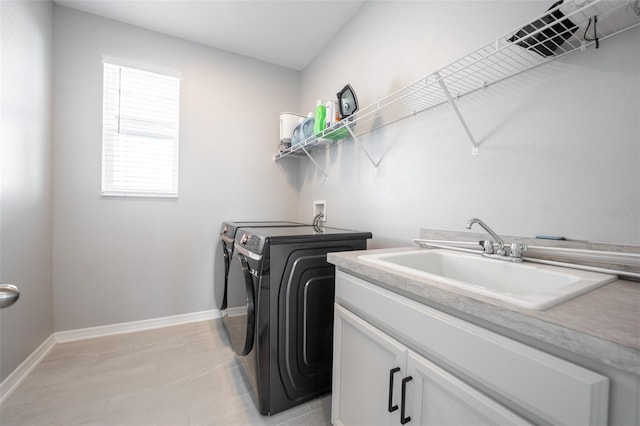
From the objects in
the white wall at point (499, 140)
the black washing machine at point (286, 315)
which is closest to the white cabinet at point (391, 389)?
the black washing machine at point (286, 315)

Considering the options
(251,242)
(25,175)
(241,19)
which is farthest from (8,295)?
(241,19)

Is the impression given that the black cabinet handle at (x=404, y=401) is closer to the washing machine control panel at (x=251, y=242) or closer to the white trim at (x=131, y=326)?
the washing machine control panel at (x=251, y=242)

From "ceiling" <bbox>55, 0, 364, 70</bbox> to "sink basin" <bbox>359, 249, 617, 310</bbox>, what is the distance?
6.52ft

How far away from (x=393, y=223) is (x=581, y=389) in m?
1.24

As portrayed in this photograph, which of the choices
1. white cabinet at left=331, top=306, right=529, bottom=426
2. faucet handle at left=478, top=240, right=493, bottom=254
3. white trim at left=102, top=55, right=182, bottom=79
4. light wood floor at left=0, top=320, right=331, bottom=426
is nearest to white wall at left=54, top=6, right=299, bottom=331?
white trim at left=102, top=55, right=182, bottom=79

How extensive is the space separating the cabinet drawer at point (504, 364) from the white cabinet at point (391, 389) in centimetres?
4

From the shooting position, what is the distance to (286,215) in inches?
116

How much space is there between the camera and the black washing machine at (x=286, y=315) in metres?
1.34

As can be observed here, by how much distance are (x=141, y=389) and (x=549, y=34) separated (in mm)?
2634

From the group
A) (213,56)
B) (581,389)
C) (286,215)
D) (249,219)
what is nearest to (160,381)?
(249,219)

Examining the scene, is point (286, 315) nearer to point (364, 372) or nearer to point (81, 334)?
point (364, 372)

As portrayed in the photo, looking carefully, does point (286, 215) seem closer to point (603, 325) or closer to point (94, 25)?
point (94, 25)

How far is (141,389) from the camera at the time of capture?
5.13 ft

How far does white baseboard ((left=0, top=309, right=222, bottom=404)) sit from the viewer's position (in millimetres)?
1540
